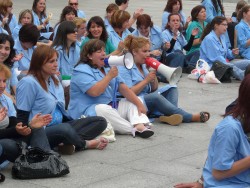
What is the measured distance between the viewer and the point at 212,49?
42.0ft

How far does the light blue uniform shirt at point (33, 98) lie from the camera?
24.8ft

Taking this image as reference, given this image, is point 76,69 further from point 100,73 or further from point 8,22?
point 8,22

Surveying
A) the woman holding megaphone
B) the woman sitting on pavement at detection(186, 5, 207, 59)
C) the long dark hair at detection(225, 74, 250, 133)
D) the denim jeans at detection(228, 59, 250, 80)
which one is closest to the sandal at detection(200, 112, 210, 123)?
the woman holding megaphone

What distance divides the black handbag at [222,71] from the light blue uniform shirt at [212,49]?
20 cm

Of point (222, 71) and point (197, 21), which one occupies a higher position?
point (197, 21)

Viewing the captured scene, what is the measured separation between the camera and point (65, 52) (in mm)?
10477

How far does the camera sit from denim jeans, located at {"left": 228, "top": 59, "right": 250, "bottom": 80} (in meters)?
12.6

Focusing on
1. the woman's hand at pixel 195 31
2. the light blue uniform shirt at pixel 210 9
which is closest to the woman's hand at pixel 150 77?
the woman's hand at pixel 195 31

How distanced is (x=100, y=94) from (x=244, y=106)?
3810 mm

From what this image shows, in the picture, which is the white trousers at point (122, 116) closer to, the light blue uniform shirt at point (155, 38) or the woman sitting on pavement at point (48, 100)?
the woman sitting on pavement at point (48, 100)

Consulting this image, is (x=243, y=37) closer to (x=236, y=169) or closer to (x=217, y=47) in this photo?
(x=217, y=47)

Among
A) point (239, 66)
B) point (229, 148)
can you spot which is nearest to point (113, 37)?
point (239, 66)

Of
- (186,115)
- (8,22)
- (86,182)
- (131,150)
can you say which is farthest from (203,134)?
(8,22)

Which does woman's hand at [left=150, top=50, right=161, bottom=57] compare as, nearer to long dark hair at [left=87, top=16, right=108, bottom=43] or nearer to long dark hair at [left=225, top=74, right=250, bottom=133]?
long dark hair at [left=87, top=16, right=108, bottom=43]
